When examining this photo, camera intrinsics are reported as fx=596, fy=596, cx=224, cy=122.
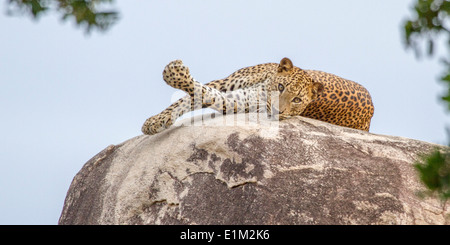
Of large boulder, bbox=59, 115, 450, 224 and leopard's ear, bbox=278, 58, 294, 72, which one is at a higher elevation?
leopard's ear, bbox=278, 58, 294, 72

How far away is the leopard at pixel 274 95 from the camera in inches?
332

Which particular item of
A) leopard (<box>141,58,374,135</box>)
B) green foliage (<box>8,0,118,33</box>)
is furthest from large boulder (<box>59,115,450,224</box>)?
green foliage (<box>8,0,118,33</box>)

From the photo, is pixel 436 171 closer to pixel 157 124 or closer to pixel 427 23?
pixel 427 23

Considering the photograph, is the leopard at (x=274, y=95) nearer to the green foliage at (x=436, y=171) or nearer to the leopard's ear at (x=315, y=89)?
the leopard's ear at (x=315, y=89)

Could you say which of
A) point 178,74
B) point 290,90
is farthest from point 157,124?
point 290,90

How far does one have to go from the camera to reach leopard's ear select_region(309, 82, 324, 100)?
933 centimetres

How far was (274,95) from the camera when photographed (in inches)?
360

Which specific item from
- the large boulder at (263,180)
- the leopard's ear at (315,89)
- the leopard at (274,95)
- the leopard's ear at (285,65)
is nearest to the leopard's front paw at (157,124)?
the leopard at (274,95)

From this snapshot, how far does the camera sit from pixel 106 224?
25.0 feet

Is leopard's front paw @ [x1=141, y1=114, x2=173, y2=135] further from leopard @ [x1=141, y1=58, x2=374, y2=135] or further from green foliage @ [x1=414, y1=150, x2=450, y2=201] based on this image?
green foliage @ [x1=414, y1=150, x2=450, y2=201]

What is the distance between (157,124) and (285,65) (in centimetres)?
236

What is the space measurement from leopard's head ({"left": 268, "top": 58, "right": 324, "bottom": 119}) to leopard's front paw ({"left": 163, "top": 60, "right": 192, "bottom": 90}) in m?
1.39
